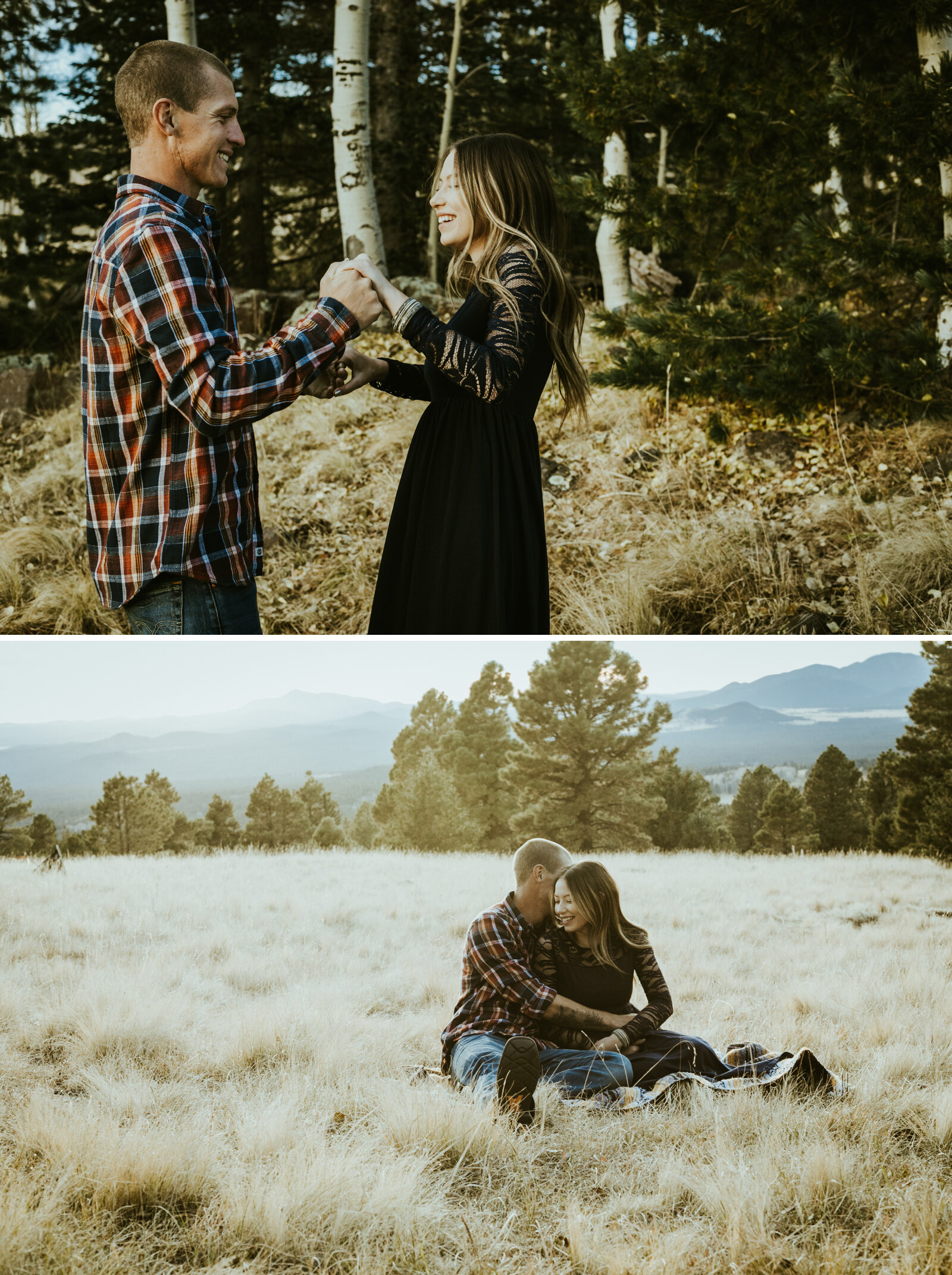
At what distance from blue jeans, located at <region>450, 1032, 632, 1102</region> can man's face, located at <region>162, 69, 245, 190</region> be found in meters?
1.77

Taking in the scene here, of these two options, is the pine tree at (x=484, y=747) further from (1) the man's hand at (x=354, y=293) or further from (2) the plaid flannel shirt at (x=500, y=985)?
(1) the man's hand at (x=354, y=293)

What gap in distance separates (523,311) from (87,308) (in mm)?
850

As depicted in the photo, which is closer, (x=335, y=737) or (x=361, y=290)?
(x=361, y=290)

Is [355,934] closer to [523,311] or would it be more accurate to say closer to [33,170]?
[523,311]

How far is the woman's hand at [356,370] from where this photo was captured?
207cm

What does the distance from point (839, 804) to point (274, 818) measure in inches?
50.5

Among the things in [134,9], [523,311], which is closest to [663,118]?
[523,311]

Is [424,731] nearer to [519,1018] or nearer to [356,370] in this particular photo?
[519,1018]

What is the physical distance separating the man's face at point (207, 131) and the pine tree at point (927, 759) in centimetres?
185

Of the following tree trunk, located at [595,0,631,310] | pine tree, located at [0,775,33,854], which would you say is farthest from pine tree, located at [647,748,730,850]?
tree trunk, located at [595,0,631,310]

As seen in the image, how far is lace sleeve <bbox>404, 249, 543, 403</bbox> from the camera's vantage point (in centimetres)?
172

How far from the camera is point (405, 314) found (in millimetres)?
1724

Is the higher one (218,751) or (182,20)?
(182,20)

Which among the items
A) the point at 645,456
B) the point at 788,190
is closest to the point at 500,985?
the point at 645,456
